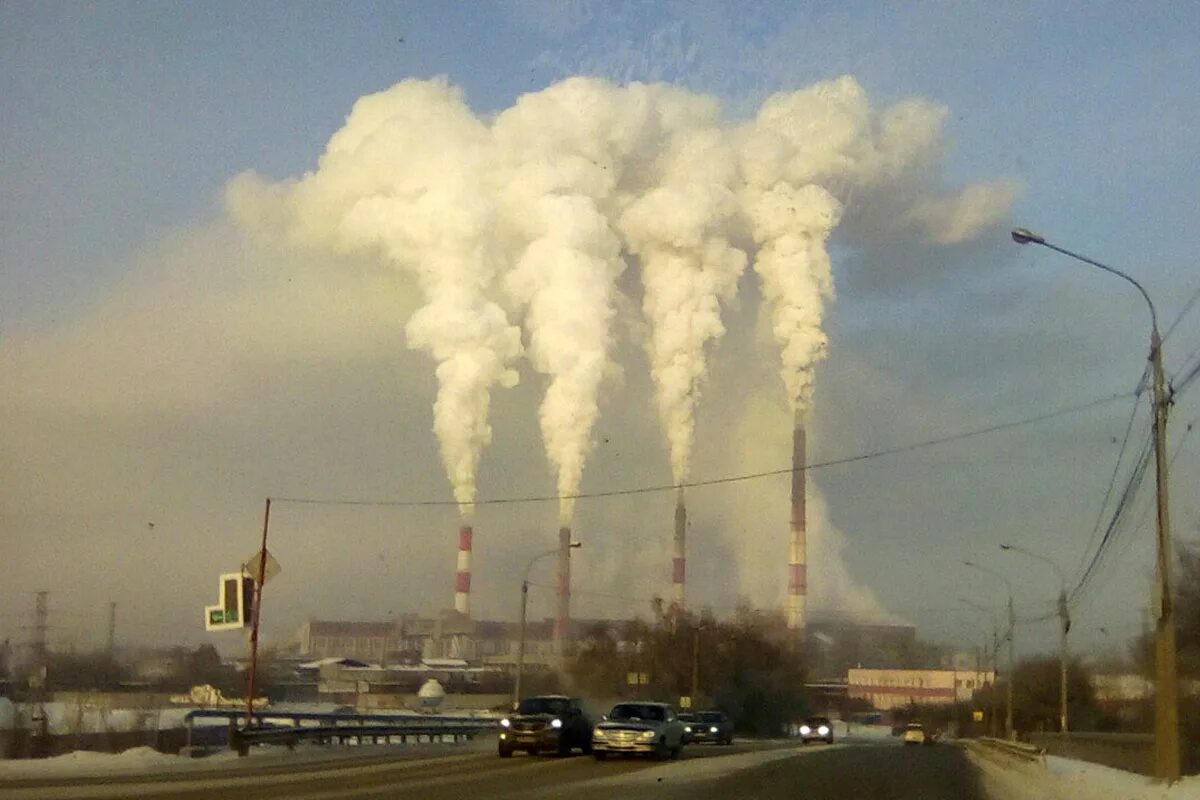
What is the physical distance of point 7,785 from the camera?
2494 cm

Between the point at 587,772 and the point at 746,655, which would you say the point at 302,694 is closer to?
the point at 746,655

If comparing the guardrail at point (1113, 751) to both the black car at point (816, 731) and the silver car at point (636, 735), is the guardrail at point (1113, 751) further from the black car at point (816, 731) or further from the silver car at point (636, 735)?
the black car at point (816, 731)

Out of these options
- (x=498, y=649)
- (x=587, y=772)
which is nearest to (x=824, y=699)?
(x=498, y=649)

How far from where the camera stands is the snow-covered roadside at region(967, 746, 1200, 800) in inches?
1047

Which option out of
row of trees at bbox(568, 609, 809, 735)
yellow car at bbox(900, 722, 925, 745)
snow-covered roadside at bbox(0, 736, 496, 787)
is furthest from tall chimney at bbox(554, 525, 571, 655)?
snow-covered roadside at bbox(0, 736, 496, 787)

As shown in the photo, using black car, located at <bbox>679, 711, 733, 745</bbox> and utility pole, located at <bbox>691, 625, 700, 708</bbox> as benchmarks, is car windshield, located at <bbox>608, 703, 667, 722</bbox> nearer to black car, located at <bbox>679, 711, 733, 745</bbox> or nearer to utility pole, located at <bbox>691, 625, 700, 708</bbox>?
black car, located at <bbox>679, 711, 733, 745</bbox>

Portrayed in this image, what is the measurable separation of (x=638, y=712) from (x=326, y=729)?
10452mm

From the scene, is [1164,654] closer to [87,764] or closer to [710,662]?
[87,764]

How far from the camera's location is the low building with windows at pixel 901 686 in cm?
16275

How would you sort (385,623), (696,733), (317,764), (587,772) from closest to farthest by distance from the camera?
1. (587,772)
2. (317,764)
3. (696,733)
4. (385,623)

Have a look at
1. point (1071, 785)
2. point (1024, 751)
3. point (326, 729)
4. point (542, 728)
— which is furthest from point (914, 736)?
point (1071, 785)

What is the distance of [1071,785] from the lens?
32.2m

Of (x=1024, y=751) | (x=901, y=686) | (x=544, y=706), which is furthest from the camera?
(x=901, y=686)

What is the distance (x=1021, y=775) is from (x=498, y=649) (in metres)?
96.6
